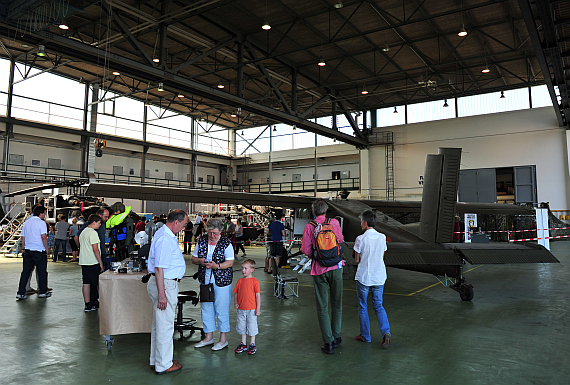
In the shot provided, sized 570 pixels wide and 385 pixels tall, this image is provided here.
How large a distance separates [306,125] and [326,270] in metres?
17.7

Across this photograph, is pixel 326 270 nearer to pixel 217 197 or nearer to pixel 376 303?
pixel 376 303

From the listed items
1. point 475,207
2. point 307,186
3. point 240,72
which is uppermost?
point 240,72

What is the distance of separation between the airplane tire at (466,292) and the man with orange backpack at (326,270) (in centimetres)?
352

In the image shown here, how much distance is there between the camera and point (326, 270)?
167 inches

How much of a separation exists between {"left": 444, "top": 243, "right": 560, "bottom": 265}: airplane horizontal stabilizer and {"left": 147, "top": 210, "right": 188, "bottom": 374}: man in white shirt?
174 inches

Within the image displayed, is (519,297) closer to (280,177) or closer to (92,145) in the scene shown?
(92,145)

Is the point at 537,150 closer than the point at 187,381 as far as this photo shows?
No

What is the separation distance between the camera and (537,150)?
22531 millimetres

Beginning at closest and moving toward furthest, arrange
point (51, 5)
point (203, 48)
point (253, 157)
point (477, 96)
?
point (51, 5) < point (203, 48) < point (477, 96) < point (253, 157)

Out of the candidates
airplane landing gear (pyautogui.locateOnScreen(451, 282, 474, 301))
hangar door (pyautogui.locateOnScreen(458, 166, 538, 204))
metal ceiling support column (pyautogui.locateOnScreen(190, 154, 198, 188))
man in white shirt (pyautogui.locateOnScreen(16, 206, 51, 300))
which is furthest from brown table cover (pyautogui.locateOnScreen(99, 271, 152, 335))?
metal ceiling support column (pyautogui.locateOnScreen(190, 154, 198, 188))

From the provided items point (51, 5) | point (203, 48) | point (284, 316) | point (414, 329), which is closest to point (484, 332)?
point (414, 329)

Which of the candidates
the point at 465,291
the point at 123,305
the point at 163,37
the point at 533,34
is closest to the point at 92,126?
the point at 163,37

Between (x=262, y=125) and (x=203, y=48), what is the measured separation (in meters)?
15.9

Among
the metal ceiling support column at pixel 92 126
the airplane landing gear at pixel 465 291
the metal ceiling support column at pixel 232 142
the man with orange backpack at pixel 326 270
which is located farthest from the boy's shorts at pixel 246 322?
the metal ceiling support column at pixel 232 142
